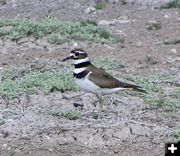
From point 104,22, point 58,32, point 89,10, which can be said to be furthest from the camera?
point 89,10

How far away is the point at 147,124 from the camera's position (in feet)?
24.8

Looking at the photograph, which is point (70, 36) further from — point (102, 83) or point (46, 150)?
Answer: point (46, 150)

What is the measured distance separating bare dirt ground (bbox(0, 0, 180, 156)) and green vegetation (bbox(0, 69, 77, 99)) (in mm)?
127

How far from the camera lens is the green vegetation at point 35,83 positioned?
8.60 metres

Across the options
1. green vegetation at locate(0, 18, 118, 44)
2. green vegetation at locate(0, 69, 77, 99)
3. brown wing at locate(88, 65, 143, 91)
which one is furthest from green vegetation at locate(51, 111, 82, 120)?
green vegetation at locate(0, 18, 118, 44)

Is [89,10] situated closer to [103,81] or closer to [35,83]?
[35,83]

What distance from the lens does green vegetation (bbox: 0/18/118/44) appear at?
37.0 feet

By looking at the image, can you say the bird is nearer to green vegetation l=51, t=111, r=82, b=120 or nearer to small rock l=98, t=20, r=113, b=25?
green vegetation l=51, t=111, r=82, b=120

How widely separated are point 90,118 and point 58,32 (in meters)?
3.88

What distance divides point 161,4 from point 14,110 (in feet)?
20.4

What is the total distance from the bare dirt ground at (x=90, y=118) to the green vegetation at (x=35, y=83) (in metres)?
0.13

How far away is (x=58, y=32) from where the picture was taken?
11.4 meters

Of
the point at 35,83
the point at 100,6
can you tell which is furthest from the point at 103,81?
the point at 100,6

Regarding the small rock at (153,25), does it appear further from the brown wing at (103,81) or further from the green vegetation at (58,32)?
the brown wing at (103,81)
